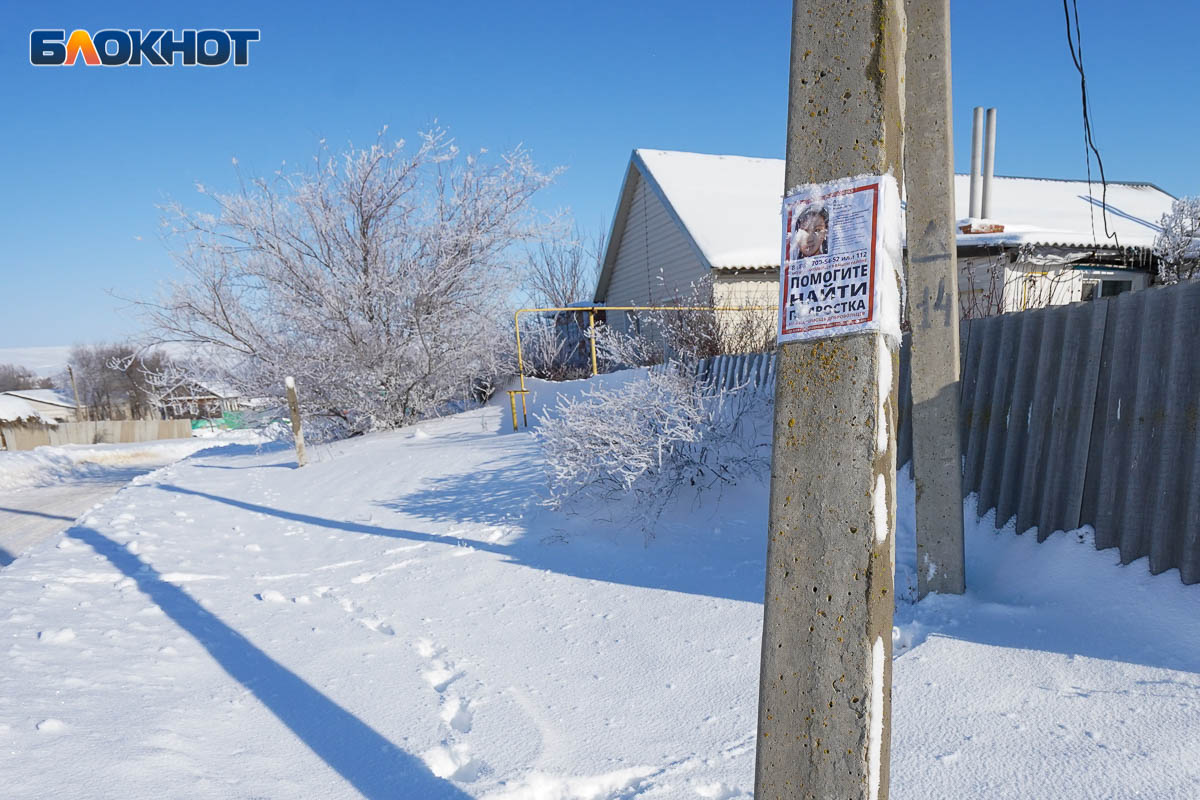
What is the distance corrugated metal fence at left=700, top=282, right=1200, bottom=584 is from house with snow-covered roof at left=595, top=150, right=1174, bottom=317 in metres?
5.51

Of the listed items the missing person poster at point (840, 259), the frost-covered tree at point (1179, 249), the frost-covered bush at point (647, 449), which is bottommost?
the frost-covered bush at point (647, 449)

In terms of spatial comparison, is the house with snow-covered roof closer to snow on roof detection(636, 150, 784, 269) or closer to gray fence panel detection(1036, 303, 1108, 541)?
snow on roof detection(636, 150, 784, 269)

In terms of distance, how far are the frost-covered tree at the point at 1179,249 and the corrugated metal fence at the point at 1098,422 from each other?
781 cm

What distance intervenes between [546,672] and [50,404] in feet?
287

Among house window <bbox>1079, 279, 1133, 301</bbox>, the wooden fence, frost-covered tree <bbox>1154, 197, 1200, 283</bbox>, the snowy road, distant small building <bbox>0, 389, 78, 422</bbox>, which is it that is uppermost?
frost-covered tree <bbox>1154, 197, 1200, 283</bbox>

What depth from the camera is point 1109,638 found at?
3.04 m

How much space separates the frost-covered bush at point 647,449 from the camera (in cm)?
611

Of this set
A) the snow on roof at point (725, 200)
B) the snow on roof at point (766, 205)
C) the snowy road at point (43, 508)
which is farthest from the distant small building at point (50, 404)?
the snow on roof at point (766, 205)

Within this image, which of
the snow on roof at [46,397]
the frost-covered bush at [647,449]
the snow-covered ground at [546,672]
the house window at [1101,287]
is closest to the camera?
the snow-covered ground at [546,672]

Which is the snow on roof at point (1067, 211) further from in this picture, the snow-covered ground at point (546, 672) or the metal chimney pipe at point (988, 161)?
the snow-covered ground at point (546, 672)

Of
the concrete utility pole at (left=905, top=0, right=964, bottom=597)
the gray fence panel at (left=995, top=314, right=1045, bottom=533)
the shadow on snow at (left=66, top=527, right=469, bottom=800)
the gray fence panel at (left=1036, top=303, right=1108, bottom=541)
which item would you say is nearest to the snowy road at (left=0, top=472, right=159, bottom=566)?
the shadow on snow at (left=66, top=527, right=469, bottom=800)

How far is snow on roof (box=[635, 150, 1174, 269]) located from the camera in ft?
46.6

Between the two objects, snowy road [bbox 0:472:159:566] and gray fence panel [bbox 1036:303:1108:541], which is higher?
gray fence panel [bbox 1036:303:1108:541]

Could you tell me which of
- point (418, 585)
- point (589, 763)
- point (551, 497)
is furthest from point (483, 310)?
point (589, 763)
